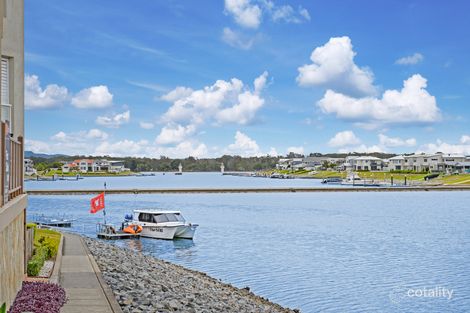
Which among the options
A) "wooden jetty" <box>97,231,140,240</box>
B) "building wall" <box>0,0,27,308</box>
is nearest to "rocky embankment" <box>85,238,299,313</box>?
"building wall" <box>0,0,27,308</box>

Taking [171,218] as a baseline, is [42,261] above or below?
above

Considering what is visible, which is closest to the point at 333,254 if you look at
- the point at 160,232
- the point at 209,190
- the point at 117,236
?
the point at 160,232

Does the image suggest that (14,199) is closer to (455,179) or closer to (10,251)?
(10,251)

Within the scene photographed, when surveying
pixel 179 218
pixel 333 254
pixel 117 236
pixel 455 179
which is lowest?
pixel 333 254

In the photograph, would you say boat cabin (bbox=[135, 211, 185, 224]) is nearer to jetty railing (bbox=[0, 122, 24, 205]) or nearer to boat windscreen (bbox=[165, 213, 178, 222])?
boat windscreen (bbox=[165, 213, 178, 222])

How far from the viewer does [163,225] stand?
4656 centimetres

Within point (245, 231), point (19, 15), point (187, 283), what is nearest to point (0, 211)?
point (19, 15)

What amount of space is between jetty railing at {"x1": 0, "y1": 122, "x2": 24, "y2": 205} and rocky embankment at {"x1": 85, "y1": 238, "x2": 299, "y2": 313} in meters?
4.13

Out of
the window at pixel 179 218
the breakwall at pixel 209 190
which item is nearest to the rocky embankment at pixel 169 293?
the window at pixel 179 218

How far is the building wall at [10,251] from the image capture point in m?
9.93

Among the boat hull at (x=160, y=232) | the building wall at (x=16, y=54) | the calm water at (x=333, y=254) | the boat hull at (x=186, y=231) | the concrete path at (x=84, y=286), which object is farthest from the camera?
the boat hull at (x=160, y=232)

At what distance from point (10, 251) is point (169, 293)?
7.85 m

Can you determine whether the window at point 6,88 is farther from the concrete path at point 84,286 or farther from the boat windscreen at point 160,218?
the boat windscreen at point 160,218

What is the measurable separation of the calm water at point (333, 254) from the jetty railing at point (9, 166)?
1356 cm
